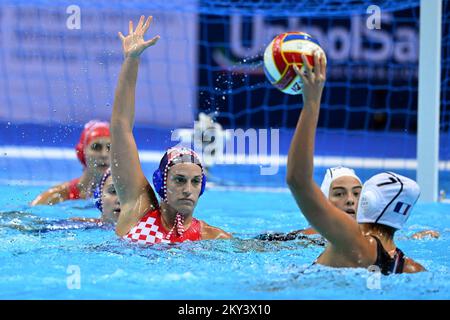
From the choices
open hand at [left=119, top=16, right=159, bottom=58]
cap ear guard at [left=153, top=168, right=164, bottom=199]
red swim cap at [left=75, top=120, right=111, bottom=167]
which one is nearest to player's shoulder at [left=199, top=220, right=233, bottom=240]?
cap ear guard at [left=153, top=168, right=164, bottom=199]

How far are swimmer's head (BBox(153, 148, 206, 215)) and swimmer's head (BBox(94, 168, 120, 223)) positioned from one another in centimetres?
82

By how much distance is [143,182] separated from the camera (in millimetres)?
4352

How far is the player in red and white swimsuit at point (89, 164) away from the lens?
6.25 metres

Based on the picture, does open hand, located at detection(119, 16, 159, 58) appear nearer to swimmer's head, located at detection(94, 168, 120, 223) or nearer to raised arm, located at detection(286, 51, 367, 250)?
swimmer's head, located at detection(94, 168, 120, 223)

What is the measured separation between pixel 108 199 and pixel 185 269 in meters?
1.39

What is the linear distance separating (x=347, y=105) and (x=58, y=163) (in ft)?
16.4

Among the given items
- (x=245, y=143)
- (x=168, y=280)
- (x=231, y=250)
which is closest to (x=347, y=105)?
(x=245, y=143)

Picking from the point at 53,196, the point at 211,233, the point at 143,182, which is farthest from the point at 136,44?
the point at 53,196

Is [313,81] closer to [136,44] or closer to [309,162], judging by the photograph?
[309,162]

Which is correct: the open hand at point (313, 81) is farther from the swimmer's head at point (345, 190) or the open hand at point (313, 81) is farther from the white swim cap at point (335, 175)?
the white swim cap at point (335, 175)

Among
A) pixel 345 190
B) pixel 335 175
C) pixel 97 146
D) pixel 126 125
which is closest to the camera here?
pixel 126 125

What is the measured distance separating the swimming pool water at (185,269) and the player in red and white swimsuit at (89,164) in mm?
586

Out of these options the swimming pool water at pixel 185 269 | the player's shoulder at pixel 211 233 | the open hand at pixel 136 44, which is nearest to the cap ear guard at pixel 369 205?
the swimming pool water at pixel 185 269
